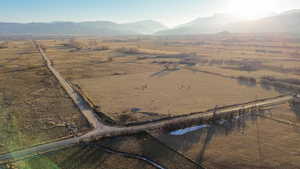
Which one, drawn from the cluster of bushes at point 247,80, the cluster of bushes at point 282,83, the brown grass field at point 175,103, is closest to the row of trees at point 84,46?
the brown grass field at point 175,103

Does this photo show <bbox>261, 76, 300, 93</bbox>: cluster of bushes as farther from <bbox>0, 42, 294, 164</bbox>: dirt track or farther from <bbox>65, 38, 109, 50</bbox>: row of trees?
<bbox>65, 38, 109, 50</bbox>: row of trees

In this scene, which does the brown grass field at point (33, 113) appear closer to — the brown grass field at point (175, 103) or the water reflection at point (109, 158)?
the brown grass field at point (175, 103)

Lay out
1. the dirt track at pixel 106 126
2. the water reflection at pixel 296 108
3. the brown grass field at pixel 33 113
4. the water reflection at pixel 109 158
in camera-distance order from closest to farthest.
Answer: the water reflection at pixel 109 158, the dirt track at pixel 106 126, the brown grass field at pixel 33 113, the water reflection at pixel 296 108

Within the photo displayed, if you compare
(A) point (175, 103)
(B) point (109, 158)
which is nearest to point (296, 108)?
(A) point (175, 103)

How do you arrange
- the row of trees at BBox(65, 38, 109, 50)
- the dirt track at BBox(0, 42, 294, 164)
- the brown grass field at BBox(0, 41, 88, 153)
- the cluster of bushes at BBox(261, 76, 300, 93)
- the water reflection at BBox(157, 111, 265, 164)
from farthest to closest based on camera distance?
the row of trees at BBox(65, 38, 109, 50) < the cluster of bushes at BBox(261, 76, 300, 93) < the brown grass field at BBox(0, 41, 88, 153) < the water reflection at BBox(157, 111, 265, 164) < the dirt track at BBox(0, 42, 294, 164)

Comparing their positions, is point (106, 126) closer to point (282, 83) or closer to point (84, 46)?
point (282, 83)

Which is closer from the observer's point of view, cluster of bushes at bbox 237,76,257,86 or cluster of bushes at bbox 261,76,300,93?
cluster of bushes at bbox 261,76,300,93

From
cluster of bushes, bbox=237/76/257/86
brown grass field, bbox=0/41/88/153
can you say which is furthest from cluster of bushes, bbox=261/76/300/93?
brown grass field, bbox=0/41/88/153

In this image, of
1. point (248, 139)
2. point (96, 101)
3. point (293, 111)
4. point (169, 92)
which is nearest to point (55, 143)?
point (96, 101)

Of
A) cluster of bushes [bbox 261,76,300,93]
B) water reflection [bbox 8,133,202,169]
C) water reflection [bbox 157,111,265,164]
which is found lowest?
water reflection [bbox 8,133,202,169]

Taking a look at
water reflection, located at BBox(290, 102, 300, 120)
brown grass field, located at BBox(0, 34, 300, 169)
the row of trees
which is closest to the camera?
brown grass field, located at BBox(0, 34, 300, 169)

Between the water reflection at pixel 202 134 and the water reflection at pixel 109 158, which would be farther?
the water reflection at pixel 202 134
